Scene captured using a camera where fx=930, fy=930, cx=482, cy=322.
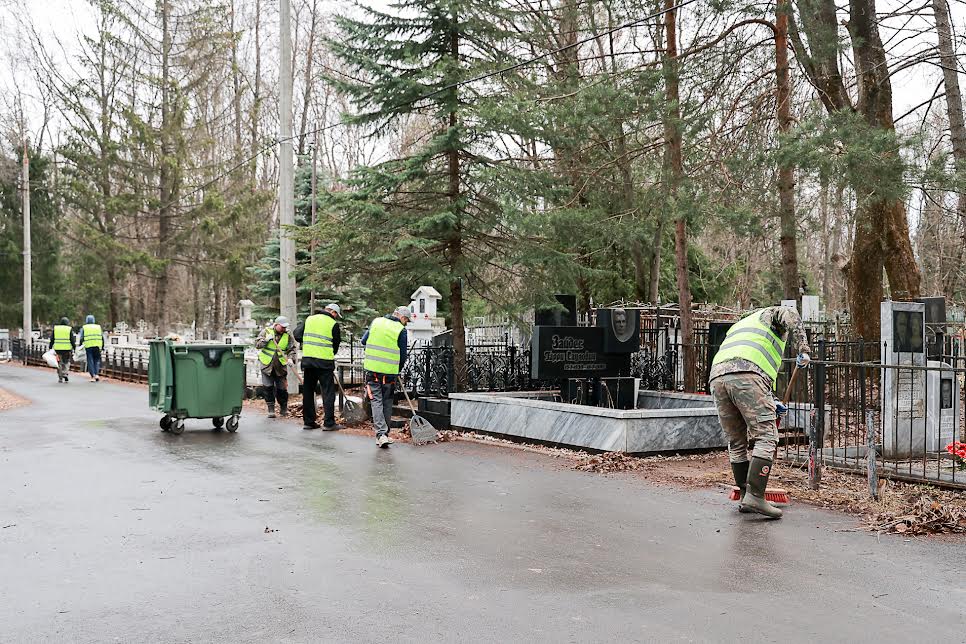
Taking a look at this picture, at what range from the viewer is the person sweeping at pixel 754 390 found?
7598 mm

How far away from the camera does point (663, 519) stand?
7523 mm

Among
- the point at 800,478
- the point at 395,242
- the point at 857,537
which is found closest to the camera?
the point at 857,537

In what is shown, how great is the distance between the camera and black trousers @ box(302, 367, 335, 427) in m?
13.9

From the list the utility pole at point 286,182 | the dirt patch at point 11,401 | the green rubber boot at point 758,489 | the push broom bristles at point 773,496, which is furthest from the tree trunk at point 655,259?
the dirt patch at point 11,401

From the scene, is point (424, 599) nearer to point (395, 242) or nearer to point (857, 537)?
point (857, 537)

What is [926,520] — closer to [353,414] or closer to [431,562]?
[431,562]

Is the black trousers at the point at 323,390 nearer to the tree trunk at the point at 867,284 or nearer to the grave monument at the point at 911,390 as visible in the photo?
the grave monument at the point at 911,390

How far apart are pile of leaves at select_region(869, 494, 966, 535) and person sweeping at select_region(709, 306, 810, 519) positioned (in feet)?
2.61

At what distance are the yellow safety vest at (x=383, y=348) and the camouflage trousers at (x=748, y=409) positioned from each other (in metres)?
5.30

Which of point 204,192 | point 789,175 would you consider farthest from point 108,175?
point 789,175

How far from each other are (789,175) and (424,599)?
35.9ft

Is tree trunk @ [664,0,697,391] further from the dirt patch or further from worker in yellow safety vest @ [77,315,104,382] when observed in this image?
worker in yellow safety vest @ [77,315,104,382]

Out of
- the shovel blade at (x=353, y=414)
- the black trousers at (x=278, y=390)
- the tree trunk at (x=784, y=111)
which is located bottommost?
the shovel blade at (x=353, y=414)

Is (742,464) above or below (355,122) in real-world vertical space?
below
